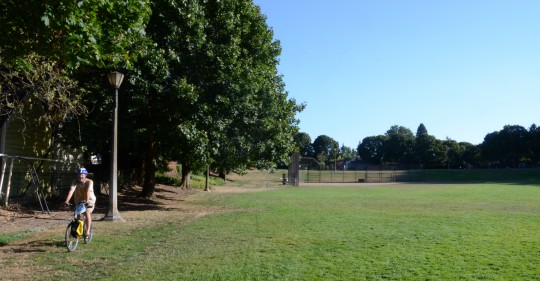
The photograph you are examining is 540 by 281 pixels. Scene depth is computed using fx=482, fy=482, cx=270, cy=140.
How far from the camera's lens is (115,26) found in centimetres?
991

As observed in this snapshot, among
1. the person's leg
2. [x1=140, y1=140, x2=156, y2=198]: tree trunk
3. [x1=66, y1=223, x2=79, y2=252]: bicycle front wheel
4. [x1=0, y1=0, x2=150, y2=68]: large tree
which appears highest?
[x1=0, y1=0, x2=150, y2=68]: large tree

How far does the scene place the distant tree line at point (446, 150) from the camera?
111 metres

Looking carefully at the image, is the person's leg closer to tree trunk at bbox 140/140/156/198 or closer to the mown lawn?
the mown lawn

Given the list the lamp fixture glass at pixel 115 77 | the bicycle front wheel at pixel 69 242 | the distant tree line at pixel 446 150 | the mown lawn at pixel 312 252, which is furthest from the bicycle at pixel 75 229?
the distant tree line at pixel 446 150

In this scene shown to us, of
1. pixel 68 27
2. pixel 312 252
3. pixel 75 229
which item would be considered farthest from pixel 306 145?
pixel 68 27

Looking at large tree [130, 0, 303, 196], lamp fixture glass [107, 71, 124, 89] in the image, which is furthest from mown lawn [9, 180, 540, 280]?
large tree [130, 0, 303, 196]

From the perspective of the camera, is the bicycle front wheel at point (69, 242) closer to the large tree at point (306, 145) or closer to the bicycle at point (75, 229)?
the bicycle at point (75, 229)

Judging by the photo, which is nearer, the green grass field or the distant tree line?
the green grass field

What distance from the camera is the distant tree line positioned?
111 meters

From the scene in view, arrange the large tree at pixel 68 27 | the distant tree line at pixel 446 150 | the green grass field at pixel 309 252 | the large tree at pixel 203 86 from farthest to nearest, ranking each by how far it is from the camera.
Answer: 1. the distant tree line at pixel 446 150
2. the large tree at pixel 203 86
3. the large tree at pixel 68 27
4. the green grass field at pixel 309 252

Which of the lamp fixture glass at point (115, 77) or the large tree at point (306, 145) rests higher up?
the large tree at point (306, 145)

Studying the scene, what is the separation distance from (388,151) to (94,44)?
141 meters

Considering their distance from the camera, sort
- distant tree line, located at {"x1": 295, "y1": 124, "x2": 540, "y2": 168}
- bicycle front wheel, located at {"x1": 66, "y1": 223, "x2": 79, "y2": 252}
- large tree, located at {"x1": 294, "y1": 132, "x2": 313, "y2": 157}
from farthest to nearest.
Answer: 1. large tree, located at {"x1": 294, "y1": 132, "x2": 313, "y2": 157}
2. distant tree line, located at {"x1": 295, "y1": 124, "x2": 540, "y2": 168}
3. bicycle front wheel, located at {"x1": 66, "y1": 223, "x2": 79, "y2": 252}

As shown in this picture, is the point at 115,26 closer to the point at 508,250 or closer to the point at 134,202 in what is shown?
the point at 508,250
